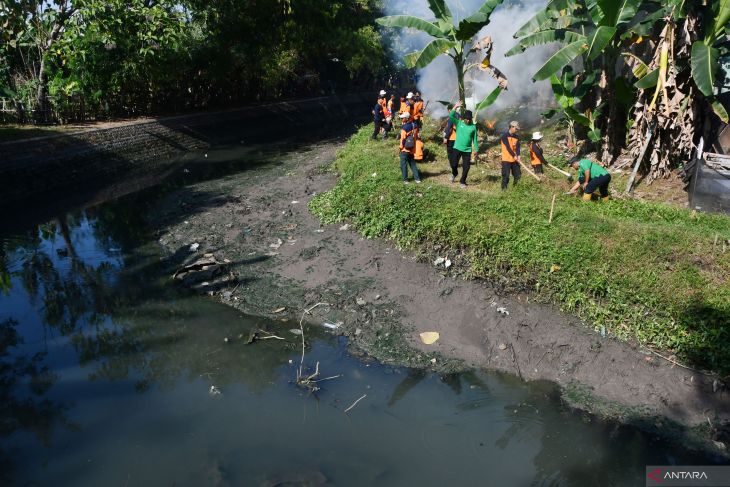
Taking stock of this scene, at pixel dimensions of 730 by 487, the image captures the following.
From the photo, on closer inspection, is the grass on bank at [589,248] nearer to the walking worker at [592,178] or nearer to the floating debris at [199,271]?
the walking worker at [592,178]

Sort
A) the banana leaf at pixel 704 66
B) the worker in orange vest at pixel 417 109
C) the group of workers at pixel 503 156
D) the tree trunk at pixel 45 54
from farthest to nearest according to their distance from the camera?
the tree trunk at pixel 45 54
the worker in orange vest at pixel 417 109
the group of workers at pixel 503 156
the banana leaf at pixel 704 66

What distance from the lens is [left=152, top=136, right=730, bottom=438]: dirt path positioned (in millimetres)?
6262

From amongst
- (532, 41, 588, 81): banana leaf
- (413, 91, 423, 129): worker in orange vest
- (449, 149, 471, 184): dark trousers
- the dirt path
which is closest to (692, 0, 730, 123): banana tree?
(532, 41, 588, 81): banana leaf

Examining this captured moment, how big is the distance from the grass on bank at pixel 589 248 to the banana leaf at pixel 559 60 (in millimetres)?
2014

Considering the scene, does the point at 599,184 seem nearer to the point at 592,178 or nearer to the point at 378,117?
the point at 592,178

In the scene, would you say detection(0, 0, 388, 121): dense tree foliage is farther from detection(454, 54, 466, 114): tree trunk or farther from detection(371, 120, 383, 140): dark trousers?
detection(454, 54, 466, 114): tree trunk

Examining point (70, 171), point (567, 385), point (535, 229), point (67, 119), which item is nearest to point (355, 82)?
point (67, 119)

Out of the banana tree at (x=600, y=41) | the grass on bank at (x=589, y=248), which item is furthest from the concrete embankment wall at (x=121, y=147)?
the banana tree at (x=600, y=41)

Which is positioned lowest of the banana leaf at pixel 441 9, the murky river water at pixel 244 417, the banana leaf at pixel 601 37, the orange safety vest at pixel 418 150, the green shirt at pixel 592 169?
the murky river water at pixel 244 417

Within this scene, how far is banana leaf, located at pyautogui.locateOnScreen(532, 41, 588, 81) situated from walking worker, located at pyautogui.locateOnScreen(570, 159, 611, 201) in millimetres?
1557

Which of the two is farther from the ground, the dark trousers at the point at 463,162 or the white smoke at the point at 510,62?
the white smoke at the point at 510,62

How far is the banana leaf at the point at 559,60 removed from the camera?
9.30 meters

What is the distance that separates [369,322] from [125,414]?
325 cm

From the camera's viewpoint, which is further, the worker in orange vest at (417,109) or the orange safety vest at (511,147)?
the worker in orange vest at (417,109)
